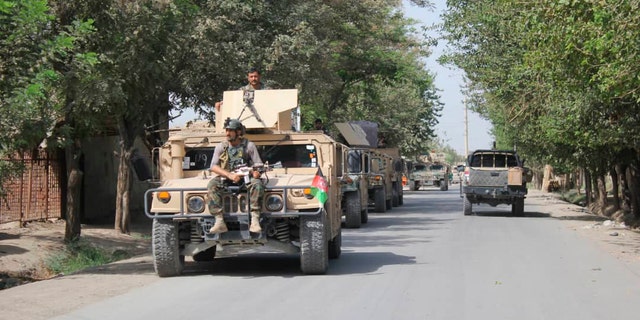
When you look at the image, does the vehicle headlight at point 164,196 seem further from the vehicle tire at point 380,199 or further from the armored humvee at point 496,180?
the vehicle tire at point 380,199

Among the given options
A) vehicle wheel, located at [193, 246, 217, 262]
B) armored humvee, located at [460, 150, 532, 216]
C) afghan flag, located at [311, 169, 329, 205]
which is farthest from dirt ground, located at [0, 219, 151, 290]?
armored humvee, located at [460, 150, 532, 216]

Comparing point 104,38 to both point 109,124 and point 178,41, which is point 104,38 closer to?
point 178,41

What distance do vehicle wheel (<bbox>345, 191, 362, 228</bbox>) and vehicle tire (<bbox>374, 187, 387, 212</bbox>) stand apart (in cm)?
770

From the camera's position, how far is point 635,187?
94.9 ft

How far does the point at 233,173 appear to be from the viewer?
11.6 meters

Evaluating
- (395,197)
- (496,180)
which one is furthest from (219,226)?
(395,197)

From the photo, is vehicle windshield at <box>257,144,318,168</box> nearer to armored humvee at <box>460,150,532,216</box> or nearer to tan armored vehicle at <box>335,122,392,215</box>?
tan armored vehicle at <box>335,122,392,215</box>

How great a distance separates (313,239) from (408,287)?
157cm

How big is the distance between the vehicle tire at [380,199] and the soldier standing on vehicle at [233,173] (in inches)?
740

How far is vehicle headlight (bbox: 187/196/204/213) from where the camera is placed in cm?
1171

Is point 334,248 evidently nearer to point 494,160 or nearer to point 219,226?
point 219,226

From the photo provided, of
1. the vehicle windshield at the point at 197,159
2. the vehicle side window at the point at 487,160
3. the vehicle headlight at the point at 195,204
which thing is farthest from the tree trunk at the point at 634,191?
the vehicle headlight at the point at 195,204

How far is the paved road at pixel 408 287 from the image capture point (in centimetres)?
908

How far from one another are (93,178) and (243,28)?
20.6 ft
